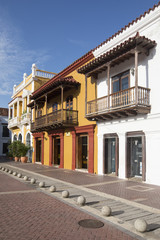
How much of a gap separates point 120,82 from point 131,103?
2.41 meters

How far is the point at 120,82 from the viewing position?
44.2 feet

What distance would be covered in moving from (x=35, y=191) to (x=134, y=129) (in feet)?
19.5

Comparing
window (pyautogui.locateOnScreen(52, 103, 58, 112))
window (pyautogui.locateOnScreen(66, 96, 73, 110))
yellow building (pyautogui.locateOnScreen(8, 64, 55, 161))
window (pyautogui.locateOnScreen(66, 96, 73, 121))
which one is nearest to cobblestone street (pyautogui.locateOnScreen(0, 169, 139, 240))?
window (pyautogui.locateOnScreen(66, 96, 73, 121))

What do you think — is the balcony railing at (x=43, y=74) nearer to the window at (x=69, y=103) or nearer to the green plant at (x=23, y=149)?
the green plant at (x=23, y=149)

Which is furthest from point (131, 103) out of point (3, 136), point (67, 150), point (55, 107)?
point (3, 136)

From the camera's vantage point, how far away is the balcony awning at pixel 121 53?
10.9 meters

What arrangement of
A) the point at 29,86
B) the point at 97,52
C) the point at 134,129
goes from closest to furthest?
the point at 134,129, the point at 97,52, the point at 29,86

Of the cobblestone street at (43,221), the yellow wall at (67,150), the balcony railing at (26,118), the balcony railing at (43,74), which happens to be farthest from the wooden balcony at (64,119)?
the cobblestone street at (43,221)

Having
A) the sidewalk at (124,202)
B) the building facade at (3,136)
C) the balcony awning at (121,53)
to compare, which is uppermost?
the balcony awning at (121,53)

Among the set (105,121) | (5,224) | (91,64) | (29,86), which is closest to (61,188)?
(5,224)

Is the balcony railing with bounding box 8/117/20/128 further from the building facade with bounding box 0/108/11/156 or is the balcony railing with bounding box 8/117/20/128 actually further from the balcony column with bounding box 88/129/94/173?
the balcony column with bounding box 88/129/94/173

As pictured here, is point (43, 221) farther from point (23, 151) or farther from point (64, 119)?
point (23, 151)

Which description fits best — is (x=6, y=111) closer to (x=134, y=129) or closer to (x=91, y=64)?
(x=91, y=64)

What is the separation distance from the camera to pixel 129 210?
6.66 meters
